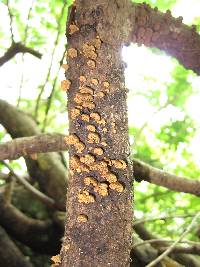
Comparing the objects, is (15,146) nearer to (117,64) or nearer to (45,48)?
(117,64)

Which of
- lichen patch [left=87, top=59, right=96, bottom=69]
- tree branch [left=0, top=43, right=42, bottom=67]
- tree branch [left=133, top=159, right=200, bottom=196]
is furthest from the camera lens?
tree branch [left=0, top=43, right=42, bottom=67]

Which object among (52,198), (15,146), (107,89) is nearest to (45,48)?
(52,198)

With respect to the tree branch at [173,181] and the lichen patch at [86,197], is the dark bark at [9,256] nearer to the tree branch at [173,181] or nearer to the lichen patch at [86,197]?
the tree branch at [173,181]

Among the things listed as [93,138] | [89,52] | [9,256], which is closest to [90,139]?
[93,138]

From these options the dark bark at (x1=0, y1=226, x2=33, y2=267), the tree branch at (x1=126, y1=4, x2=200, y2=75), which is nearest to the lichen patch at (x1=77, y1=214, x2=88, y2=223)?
the tree branch at (x1=126, y1=4, x2=200, y2=75)

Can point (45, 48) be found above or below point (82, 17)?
above

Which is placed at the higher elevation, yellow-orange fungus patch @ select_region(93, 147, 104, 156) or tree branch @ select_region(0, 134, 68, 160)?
tree branch @ select_region(0, 134, 68, 160)

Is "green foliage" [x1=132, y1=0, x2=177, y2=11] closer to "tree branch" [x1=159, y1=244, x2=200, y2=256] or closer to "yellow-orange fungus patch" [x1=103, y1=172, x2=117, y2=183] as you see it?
"tree branch" [x1=159, y1=244, x2=200, y2=256]
